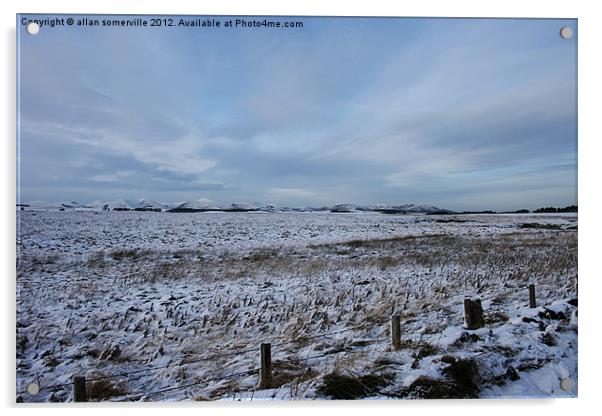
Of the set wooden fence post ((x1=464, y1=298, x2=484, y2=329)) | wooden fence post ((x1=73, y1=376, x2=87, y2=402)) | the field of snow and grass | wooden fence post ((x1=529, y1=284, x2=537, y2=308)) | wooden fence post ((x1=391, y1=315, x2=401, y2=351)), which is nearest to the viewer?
wooden fence post ((x1=73, y1=376, x2=87, y2=402))

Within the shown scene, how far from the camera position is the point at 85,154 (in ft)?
15.0

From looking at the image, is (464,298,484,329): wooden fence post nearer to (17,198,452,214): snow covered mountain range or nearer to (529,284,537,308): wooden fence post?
(529,284,537,308): wooden fence post

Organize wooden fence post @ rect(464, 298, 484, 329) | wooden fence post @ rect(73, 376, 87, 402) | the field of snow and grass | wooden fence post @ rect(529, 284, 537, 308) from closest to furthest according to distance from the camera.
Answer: wooden fence post @ rect(73, 376, 87, 402), the field of snow and grass, wooden fence post @ rect(464, 298, 484, 329), wooden fence post @ rect(529, 284, 537, 308)

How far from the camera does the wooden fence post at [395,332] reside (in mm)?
4403

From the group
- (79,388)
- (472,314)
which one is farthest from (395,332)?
(79,388)

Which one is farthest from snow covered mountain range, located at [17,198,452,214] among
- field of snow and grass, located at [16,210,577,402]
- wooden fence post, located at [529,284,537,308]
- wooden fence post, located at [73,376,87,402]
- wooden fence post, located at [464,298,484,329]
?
wooden fence post, located at [73,376,87,402]

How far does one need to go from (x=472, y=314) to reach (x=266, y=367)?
305 cm

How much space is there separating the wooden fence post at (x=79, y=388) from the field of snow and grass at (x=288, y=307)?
10cm

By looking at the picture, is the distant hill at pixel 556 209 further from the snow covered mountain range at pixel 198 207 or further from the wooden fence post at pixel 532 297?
the snow covered mountain range at pixel 198 207

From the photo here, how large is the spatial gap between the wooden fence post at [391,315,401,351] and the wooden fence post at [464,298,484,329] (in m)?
1.01

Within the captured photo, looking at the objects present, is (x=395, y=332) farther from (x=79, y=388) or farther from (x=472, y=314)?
(x=79, y=388)

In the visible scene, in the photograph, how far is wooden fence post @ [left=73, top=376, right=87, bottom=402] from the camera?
398cm

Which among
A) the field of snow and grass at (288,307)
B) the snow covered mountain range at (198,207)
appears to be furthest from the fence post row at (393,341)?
the snow covered mountain range at (198,207)
